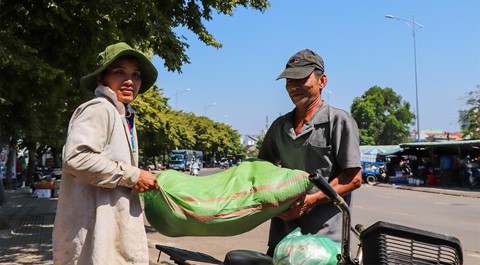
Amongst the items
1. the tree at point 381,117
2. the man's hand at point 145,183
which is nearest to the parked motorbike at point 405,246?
the man's hand at point 145,183

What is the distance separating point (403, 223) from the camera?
11.8 metres

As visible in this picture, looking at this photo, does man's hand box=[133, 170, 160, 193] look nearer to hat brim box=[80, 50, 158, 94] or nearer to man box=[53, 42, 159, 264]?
man box=[53, 42, 159, 264]

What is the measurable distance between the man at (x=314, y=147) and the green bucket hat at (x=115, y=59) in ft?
2.16

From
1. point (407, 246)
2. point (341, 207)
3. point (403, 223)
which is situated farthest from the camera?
point (403, 223)

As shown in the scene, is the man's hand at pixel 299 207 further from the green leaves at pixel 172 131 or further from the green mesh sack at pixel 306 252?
the green leaves at pixel 172 131

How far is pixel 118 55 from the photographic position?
7.51ft

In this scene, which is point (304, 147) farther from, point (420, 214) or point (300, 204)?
point (420, 214)

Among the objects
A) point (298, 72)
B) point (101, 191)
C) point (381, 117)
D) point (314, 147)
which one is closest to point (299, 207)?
point (314, 147)

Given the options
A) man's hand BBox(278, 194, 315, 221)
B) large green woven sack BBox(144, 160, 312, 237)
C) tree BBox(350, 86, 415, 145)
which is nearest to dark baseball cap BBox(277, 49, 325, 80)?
large green woven sack BBox(144, 160, 312, 237)

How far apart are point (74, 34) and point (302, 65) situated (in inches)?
259

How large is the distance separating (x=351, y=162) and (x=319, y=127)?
248 mm

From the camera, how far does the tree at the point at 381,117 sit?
64688 mm

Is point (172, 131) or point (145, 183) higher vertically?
point (172, 131)

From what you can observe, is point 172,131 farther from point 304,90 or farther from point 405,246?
point 405,246
